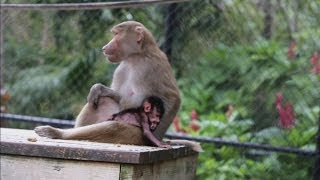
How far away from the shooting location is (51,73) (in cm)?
762

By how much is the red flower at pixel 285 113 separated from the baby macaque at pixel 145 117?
88.1 inches

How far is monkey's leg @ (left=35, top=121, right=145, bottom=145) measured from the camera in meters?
4.26

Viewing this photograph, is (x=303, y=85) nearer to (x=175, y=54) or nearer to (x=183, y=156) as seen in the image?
(x=175, y=54)

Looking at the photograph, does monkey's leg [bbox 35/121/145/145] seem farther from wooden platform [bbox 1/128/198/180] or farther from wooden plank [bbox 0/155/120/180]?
wooden plank [bbox 0/155/120/180]

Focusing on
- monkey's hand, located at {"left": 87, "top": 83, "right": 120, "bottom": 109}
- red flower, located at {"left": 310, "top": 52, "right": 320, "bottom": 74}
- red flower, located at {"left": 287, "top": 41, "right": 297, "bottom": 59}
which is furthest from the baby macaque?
red flower, located at {"left": 287, "top": 41, "right": 297, "bottom": 59}

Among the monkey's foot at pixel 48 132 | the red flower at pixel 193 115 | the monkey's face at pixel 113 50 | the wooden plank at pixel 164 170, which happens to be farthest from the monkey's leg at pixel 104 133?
the red flower at pixel 193 115

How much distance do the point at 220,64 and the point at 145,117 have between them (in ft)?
9.21

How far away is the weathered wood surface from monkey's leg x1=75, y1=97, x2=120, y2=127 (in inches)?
12.1

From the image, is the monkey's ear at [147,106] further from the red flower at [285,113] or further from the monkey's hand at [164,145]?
the red flower at [285,113]

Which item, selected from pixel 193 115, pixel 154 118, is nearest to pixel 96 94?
pixel 154 118

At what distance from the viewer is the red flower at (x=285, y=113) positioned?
21.2 ft

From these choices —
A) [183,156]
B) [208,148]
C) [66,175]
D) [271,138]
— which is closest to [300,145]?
[271,138]

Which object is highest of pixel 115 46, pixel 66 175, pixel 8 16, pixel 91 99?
pixel 8 16

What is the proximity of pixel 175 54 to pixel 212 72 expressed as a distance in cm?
48
